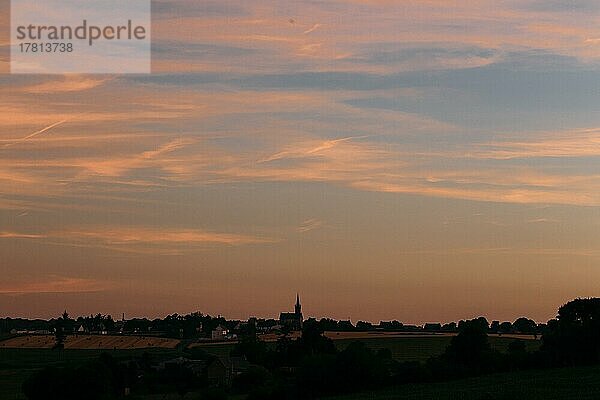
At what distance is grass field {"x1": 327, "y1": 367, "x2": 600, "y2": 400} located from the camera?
224 ft

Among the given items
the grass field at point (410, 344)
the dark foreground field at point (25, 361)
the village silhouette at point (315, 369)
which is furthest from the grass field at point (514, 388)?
the grass field at point (410, 344)

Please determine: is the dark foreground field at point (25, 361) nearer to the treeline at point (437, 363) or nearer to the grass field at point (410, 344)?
the grass field at point (410, 344)

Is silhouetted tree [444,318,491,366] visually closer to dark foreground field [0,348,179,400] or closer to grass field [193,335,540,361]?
grass field [193,335,540,361]

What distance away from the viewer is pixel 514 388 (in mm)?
73375

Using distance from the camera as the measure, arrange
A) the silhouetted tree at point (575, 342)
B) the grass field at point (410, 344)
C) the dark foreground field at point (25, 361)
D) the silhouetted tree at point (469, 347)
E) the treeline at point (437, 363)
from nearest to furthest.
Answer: the treeline at point (437, 363), the silhouetted tree at point (575, 342), the dark foreground field at point (25, 361), the silhouetted tree at point (469, 347), the grass field at point (410, 344)

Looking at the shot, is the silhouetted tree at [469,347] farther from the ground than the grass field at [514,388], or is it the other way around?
the silhouetted tree at [469,347]

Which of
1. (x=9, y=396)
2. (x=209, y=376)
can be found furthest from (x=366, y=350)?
(x=9, y=396)

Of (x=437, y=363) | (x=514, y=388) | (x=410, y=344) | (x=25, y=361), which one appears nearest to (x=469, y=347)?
(x=437, y=363)

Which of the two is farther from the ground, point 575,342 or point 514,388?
point 575,342

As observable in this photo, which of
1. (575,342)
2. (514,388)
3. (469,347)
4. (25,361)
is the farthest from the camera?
(25,361)

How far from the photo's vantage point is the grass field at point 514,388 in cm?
6831

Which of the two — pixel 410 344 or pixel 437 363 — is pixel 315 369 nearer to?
pixel 437 363

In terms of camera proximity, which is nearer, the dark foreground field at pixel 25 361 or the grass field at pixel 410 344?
the dark foreground field at pixel 25 361

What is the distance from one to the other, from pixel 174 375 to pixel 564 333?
138 ft
